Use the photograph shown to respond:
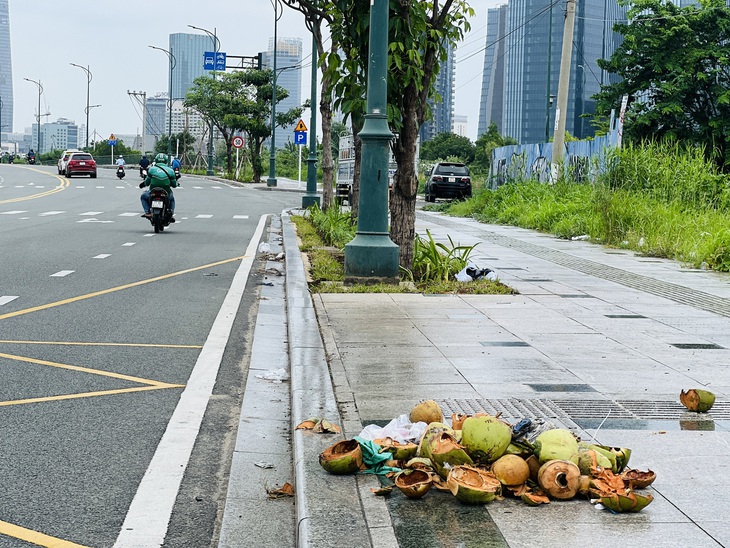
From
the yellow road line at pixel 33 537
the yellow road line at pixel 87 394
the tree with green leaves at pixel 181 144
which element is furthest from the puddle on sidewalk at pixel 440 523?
the tree with green leaves at pixel 181 144

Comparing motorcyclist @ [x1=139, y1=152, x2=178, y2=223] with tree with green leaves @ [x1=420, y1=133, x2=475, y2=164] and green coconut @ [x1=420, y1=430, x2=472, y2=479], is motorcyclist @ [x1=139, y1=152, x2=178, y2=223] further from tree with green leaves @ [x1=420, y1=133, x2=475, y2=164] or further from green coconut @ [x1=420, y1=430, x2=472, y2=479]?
tree with green leaves @ [x1=420, y1=133, x2=475, y2=164]

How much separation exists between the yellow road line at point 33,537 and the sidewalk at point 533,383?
36.5 inches

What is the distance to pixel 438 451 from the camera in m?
4.55

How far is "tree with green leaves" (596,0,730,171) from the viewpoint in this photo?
37719 millimetres

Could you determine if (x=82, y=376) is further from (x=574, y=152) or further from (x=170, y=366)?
(x=574, y=152)

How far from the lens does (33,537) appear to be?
4.02m

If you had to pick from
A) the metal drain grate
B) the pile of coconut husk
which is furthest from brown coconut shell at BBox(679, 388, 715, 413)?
the pile of coconut husk

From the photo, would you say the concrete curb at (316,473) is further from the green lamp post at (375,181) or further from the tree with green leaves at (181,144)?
the tree with green leaves at (181,144)

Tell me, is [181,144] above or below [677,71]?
below

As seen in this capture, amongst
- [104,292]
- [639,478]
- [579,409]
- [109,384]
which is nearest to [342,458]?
[639,478]

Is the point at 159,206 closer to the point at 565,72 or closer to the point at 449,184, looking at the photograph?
the point at 565,72

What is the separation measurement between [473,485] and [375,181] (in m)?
7.75

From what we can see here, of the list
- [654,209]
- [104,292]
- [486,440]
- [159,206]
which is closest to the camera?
[486,440]

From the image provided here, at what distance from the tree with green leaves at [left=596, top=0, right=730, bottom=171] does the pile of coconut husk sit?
34420 mm
